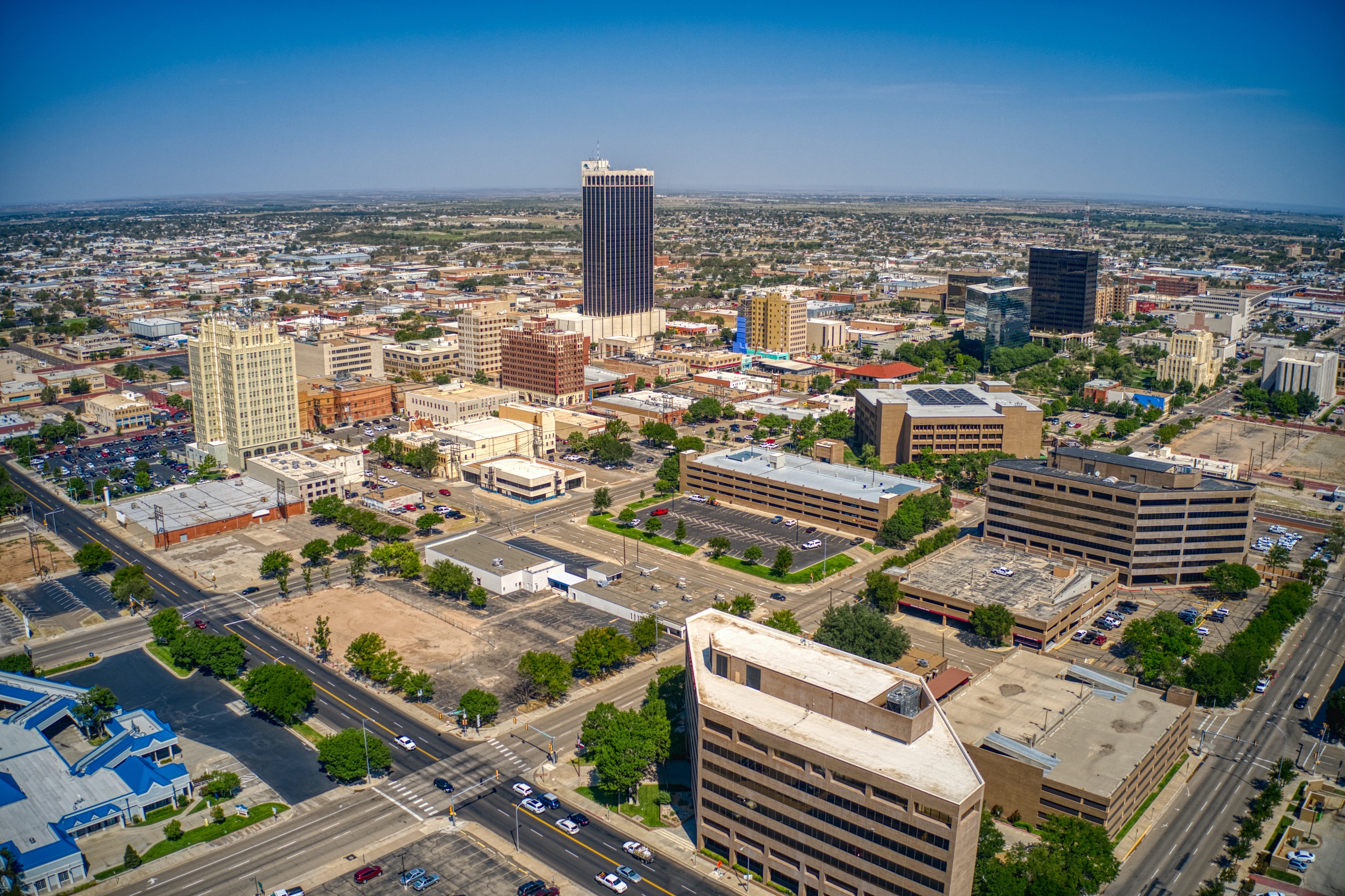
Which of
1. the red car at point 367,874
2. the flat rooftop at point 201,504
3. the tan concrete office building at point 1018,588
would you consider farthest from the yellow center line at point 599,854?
the flat rooftop at point 201,504

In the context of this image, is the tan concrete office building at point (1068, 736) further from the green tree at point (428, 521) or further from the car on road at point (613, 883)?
the green tree at point (428, 521)

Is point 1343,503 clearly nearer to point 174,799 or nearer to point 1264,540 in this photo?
point 1264,540

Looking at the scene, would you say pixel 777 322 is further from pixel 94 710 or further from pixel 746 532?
pixel 94 710

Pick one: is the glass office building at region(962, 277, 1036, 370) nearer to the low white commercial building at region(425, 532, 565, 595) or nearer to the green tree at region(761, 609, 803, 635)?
the low white commercial building at region(425, 532, 565, 595)

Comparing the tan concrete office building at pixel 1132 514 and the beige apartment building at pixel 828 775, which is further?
the tan concrete office building at pixel 1132 514

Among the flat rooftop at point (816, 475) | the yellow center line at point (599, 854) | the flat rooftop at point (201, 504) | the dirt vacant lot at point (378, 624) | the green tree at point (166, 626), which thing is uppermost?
the flat rooftop at point (816, 475)

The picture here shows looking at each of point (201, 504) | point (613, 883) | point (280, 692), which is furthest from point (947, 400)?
point (613, 883)
